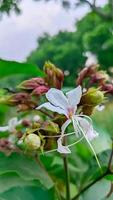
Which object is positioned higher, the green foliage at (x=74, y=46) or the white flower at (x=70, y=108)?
the green foliage at (x=74, y=46)

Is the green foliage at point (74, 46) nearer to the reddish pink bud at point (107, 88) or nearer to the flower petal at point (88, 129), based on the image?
the reddish pink bud at point (107, 88)

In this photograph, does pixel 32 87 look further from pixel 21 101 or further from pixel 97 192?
pixel 97 192

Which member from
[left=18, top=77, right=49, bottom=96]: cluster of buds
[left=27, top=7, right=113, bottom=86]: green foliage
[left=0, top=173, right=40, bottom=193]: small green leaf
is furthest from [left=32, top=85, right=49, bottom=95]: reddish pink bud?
[left=27, top=7, right=113, bottom=86]: green foliage

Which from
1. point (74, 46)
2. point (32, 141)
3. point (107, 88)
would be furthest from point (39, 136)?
point (74, 46)

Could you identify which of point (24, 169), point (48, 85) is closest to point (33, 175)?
point (24, 169)

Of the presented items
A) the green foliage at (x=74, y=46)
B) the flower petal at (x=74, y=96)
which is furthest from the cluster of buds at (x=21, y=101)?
the green foliage at (x=74, y=46)
